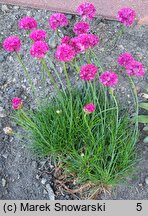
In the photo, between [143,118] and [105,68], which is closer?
[143,118]

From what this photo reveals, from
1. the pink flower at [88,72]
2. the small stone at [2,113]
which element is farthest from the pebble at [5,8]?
the pink flower at [88,72]

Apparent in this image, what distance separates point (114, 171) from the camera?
2115 millimetres

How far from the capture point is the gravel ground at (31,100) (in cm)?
219

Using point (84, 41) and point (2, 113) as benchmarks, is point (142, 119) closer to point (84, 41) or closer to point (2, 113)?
point (84, 41)

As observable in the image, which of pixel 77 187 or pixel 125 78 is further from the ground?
pixel 125 78

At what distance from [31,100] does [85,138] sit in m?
0.55

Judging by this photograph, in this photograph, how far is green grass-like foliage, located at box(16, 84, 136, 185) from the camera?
2075 millimetres

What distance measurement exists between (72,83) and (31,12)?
80 centimetres

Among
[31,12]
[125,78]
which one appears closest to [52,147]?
[125,78]

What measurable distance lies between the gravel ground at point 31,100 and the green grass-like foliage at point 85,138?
104 millimetres

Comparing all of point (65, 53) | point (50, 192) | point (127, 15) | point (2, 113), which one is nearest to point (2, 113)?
point (2, 113)

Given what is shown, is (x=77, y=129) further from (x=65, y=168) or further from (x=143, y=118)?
(x=143, y=118)

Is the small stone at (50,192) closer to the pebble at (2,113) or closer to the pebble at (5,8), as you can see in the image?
the pebble at (2,113)

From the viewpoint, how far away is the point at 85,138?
2135mm
